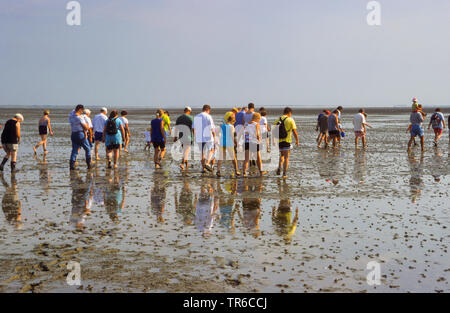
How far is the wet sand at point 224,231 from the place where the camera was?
21.4ft

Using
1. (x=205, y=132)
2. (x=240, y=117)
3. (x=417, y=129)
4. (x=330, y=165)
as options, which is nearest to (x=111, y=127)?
(x=205, y=132)

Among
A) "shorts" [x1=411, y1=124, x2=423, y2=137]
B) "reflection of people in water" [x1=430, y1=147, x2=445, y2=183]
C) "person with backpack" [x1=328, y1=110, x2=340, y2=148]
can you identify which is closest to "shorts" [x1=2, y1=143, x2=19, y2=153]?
Result: "reflection of people in water" [x1=430, y1=147, x2=445, y2=183]

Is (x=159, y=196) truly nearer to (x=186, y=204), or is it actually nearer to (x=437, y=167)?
(x=186, y=204)

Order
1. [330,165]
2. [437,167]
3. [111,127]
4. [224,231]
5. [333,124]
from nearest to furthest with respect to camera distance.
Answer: [224,231], [111,127], [437,167], [330,165], [333,124]

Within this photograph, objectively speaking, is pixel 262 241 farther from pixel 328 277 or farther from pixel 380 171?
pixel 380 171

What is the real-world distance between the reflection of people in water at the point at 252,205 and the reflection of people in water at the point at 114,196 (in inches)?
104

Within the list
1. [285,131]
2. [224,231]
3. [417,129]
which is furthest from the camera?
[417,129]

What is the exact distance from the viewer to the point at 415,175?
15.9m

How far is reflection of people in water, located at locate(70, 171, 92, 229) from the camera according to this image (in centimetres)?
983

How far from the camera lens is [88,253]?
754 centimetres

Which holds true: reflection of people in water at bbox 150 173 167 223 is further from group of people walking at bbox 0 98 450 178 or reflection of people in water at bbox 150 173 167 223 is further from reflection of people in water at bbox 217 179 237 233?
group of people walking at bbox 0 98 450 178

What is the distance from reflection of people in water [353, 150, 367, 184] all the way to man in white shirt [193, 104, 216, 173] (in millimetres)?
4764

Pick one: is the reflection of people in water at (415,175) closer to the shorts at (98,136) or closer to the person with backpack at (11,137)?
the shorts at (98,136)

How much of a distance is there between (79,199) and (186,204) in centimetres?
268
